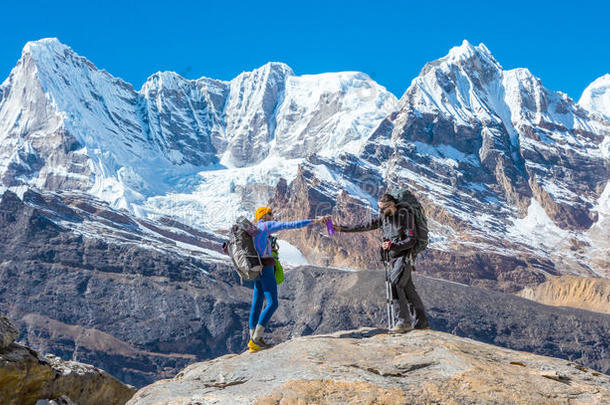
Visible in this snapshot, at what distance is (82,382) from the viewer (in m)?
12.1

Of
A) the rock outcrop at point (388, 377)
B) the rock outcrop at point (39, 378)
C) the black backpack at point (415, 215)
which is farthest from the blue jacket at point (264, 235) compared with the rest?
the rock outcrop at point (39, 378)

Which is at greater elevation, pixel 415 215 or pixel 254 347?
pixel 415 215

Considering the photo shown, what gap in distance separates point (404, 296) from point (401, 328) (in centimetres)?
63

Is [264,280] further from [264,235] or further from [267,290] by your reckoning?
[264,235]

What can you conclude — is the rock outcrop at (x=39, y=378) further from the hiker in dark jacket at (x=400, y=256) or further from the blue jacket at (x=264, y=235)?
the hiker in dark jacket at (x=400, y=256)

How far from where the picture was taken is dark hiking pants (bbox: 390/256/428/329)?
41.9ft

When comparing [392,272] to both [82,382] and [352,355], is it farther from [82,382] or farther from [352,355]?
[82,382]

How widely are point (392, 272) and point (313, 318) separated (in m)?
161

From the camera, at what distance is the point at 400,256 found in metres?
12.9

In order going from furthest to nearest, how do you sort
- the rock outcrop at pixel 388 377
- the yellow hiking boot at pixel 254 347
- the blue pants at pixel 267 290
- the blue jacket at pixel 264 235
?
the blue pants at pixel 267 290
the blue jacket at pixel 264 235
the yellow hiking boot at pixel 254 347
the rock outcrop at pixel 388 377

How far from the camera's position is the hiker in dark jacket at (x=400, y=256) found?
12758 mm

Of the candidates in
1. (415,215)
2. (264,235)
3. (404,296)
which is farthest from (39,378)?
(415,215)

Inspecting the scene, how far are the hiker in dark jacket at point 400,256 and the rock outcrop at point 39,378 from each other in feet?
17.0

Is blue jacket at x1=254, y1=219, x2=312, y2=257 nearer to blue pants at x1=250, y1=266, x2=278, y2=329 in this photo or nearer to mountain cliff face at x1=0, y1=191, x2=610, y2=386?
blue pants at x1=250, y1=266, x2=278, y2=329
